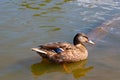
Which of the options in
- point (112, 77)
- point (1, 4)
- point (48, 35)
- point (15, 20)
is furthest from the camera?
point (1, 4)

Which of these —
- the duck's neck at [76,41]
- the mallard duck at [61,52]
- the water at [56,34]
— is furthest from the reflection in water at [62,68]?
the duck's neck at [76,41]

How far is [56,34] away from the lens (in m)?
9.47

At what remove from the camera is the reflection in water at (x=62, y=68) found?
7.62 meters

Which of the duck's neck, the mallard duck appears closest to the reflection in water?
the mallard duck

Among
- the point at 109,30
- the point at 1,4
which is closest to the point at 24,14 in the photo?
the point at 1,4

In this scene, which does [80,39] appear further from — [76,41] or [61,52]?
[61,52]

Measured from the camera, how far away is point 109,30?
9.81 m

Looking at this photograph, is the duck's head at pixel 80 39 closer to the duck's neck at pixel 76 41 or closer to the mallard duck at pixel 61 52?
the duck's neck at pixel 76 41

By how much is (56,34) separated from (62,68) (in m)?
1.85

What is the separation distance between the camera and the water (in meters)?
7.57

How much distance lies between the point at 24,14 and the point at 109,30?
9.61 ft

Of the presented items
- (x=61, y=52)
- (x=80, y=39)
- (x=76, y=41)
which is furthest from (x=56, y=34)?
(x=61, y=52)

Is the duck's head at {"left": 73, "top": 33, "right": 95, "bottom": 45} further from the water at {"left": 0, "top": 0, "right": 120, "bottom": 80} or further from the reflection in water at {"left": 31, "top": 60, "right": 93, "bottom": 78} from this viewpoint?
the reflection in water at {"left": 31, "top": 60, "right": 93, "bottom": 78}

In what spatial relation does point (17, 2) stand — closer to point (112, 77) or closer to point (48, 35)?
point (48, 35)
